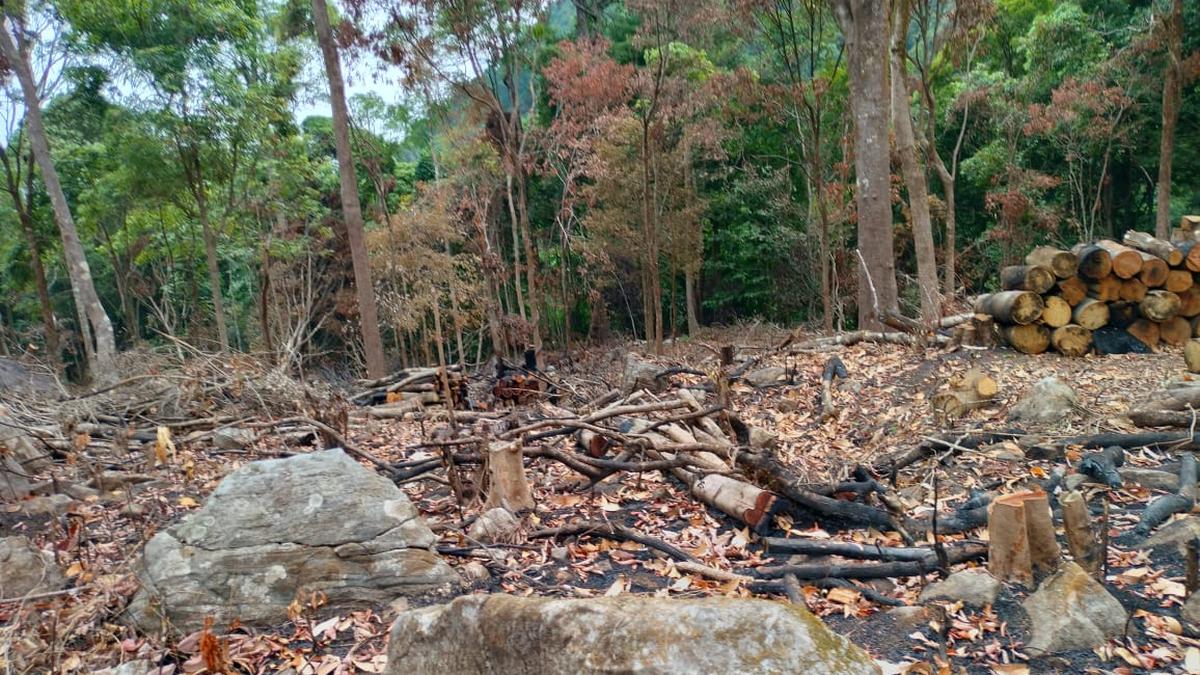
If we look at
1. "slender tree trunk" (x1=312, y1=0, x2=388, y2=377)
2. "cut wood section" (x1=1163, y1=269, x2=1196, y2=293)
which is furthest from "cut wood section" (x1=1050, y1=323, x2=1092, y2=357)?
"slender tree trunk" (x1=312, y1=0, x2=388, y2=377)

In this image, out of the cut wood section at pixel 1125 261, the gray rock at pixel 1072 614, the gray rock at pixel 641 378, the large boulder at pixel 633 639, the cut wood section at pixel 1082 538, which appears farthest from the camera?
the gray rock at pixel 641 378

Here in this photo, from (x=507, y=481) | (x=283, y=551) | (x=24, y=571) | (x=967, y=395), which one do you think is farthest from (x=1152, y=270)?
(x=24, y=571)

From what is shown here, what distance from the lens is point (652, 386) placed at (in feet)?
25.1

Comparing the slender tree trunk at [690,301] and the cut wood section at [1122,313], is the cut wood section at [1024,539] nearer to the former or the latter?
the cut wood section at [1122,313]

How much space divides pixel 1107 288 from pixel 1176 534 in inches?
184

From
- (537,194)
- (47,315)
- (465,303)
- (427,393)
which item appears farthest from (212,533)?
(537,194)

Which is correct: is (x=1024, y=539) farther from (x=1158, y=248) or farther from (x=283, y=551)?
(x=1158, y=248)

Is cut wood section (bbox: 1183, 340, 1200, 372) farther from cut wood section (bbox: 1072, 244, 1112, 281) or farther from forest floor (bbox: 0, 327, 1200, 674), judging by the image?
cut wood section (bbox: 1072, 244, 1112, 281)

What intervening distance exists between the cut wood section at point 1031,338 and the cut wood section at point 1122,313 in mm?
643

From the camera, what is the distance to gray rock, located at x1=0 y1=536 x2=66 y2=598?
12.5 ft

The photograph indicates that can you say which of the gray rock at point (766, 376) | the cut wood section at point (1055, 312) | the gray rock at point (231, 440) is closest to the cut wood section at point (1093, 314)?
the cut wood section at point (1055, 312)

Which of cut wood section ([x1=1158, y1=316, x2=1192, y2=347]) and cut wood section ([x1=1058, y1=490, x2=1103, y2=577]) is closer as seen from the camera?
cut wood section ([x1=1058, y1=490, x2=1103, y2=577])

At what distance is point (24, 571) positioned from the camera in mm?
3881

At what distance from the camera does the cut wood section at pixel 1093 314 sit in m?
7.23
